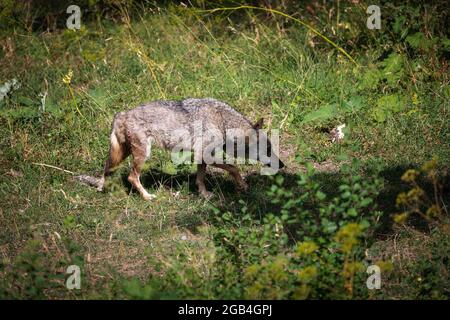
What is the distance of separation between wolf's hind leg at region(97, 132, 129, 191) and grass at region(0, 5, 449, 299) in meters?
0.13

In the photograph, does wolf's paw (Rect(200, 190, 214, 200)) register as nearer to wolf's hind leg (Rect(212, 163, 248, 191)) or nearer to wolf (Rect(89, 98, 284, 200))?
wolf (Rect(89, 98, 284, 200))

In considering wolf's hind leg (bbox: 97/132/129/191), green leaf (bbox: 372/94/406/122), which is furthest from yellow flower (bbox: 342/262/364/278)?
green leaf (bbox: 372/94/406/122)

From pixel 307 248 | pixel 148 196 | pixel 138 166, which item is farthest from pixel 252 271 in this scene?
pixel 138 166

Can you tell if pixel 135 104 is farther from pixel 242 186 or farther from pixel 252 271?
pixel 252 271

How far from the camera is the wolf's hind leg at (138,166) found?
283 inches

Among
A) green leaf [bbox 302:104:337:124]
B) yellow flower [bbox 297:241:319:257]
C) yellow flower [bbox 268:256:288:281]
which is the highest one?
green leaf [bbox 302:104:337:124]

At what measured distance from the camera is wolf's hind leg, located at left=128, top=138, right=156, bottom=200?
7191 millimetres

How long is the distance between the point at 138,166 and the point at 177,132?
0.60m

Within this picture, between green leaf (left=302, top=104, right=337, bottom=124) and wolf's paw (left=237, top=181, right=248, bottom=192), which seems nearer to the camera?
wolf's paw (left=237, top=181, right=248, bottom=192)

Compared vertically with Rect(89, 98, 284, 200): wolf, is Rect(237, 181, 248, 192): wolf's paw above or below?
below

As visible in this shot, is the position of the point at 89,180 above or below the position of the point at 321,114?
below

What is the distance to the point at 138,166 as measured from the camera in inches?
287

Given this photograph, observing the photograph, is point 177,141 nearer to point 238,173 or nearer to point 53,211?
point 238,173

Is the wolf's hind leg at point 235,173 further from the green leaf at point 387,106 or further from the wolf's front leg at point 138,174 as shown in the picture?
the green leaf at point 387,106
